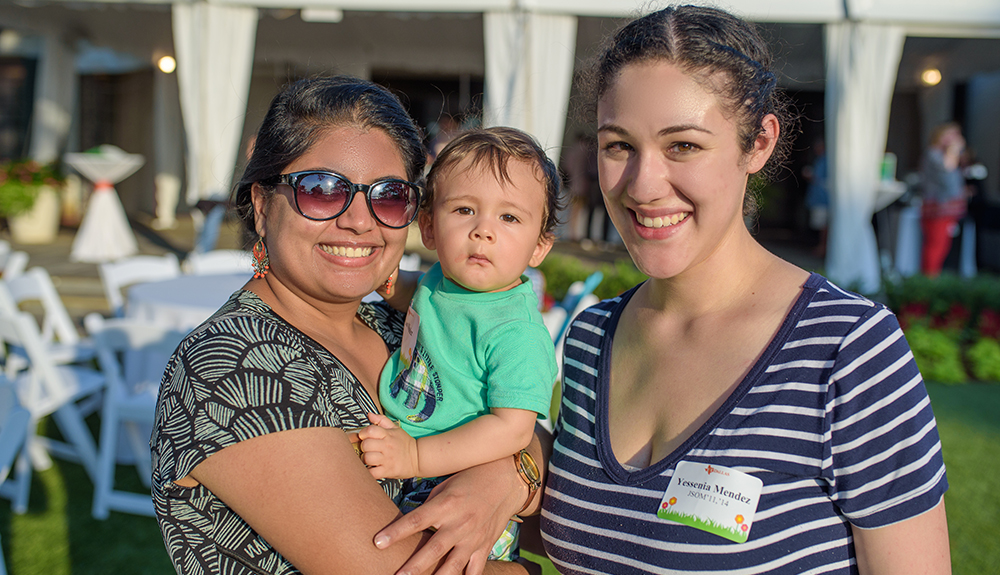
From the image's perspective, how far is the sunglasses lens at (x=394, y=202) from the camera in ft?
5.33

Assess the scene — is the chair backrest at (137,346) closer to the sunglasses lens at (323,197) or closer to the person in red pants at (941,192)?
the sunglasses lens at (323,197)

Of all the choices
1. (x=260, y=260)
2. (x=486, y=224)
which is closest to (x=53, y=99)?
(x=260, y=260)

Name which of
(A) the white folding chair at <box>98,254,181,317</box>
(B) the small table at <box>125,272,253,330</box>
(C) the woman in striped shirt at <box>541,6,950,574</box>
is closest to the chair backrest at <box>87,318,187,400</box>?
(B) the small table at <box>125,272,253,330</box>

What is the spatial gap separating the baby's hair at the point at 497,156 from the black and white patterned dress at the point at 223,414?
0.61 metres

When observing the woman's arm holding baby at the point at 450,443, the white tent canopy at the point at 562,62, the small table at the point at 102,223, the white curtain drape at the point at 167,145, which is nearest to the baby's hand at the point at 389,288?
the woman's arm holding baby at the point at 450,443

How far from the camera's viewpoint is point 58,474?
14.3 ft

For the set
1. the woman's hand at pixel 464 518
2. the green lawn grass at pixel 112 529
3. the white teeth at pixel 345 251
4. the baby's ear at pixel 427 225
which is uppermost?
the baby's ear at pixel 427 225

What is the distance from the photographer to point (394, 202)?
1662 mm

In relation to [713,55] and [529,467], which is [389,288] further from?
[713,55]

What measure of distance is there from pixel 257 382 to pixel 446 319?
1.76 ft

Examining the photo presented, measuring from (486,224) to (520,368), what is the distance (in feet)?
1.17

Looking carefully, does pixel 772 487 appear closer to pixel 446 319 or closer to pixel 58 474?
pixel 446 319

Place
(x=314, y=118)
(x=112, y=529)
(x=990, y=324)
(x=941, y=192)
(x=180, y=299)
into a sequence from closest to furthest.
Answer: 1. (x=314, y=118)
2. (x=112, y=529)
3. (x=180, y=299)
4. (x=990, y=324)
5. (x=941, y=192)

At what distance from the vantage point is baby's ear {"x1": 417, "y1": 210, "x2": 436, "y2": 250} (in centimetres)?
185
